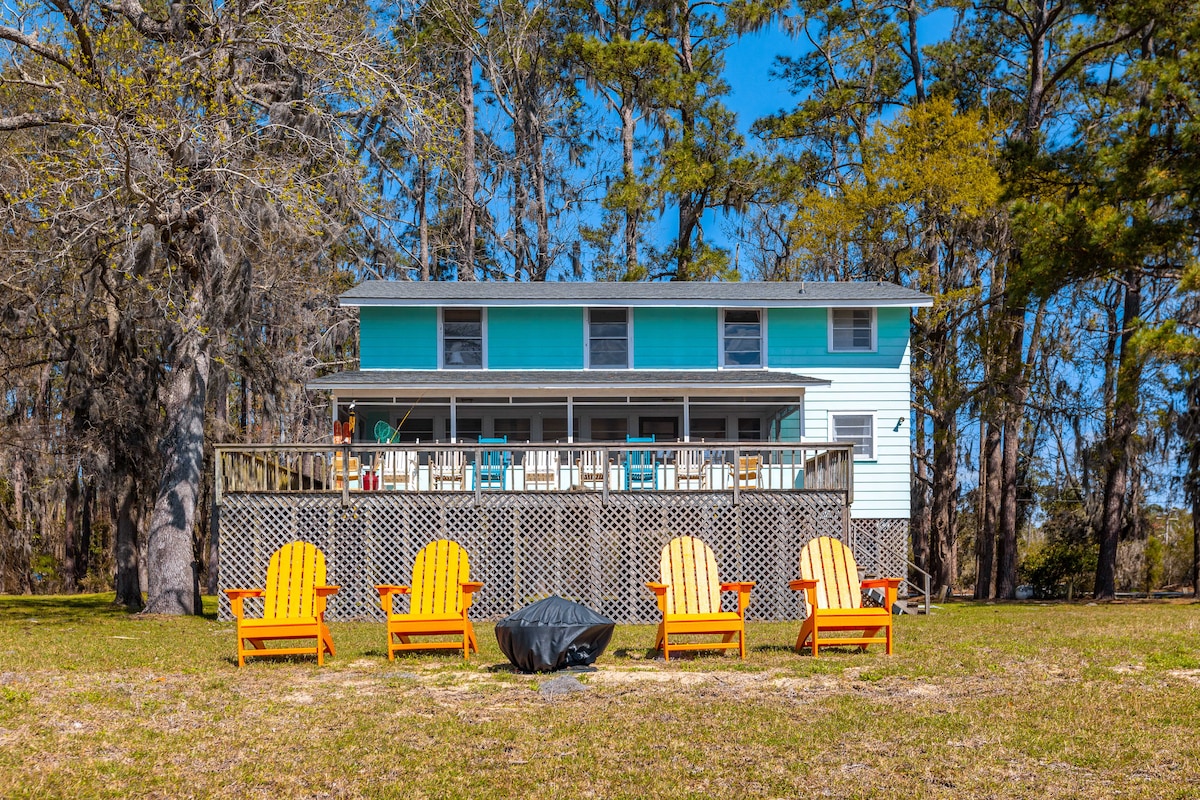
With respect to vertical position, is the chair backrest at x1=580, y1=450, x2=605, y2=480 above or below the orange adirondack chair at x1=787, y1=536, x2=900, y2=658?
above

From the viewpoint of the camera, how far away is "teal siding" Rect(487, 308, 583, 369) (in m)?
21.8

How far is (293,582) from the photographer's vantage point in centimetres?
1074

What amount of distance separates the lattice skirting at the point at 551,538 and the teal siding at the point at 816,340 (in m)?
6.03

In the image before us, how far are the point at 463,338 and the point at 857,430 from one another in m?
7.70

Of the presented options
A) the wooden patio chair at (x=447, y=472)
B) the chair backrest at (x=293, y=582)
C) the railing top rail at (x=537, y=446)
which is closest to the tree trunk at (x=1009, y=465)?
the railing top rail at (x=537, y=446)

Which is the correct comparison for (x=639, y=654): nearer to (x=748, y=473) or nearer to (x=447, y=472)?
(x=748, y=473)

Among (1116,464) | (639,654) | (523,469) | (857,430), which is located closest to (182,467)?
(523,469)

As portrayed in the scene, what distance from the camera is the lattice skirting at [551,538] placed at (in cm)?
1617

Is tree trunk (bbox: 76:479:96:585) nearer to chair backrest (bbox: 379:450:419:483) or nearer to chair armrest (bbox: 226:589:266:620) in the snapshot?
chair backrest (bbox: 379:450:419:483)

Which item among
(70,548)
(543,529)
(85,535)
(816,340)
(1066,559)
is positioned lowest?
(1066,559)

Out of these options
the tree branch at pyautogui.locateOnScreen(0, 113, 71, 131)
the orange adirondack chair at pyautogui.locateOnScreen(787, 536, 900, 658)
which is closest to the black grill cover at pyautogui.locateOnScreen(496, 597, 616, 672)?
the orange adirondack chair at pyautogui.locateOnScreen(787, 536, 900, 658)

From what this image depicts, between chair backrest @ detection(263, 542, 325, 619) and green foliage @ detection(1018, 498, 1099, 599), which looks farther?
green foliage @ detection(1018, 498, 1099, 599)

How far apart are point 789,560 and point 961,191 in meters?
12.5

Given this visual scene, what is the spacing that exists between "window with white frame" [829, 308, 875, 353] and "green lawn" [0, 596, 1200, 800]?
11495 mm
